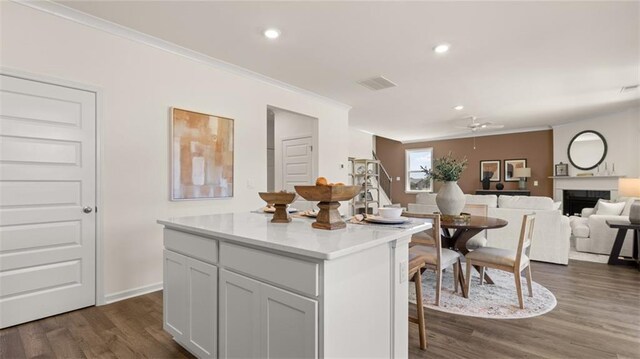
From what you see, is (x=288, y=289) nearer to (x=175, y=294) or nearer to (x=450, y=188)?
(x=175, y=294)

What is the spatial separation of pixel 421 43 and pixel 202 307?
314 cm

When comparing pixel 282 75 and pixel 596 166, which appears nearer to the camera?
pixel 282 75

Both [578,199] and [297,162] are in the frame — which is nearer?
[297,162]

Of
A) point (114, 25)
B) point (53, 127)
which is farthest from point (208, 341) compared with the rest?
point (114, 25)

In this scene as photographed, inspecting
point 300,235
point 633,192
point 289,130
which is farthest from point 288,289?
point 633,192

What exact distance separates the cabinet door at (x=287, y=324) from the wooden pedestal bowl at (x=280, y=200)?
1.97 ft

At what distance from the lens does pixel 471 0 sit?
2.52 metres

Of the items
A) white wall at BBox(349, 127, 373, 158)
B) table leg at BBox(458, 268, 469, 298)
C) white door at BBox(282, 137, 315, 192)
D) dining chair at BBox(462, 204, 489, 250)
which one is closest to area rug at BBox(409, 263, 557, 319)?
table leg at BBox(458, 268, 469, 298)

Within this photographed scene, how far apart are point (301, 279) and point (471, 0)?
2.58 meters

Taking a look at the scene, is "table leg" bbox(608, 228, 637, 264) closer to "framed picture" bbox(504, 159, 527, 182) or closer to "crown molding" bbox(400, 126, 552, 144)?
"framed picture" bbox(504, 159, 527, 182)

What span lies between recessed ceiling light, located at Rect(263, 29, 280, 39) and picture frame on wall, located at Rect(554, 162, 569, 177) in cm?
Answer: 794

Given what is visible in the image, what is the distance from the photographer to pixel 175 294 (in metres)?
2.00

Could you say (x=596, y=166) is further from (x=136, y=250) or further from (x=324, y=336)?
(x=136, y=250)

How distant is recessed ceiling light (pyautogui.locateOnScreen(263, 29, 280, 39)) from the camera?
301cm
